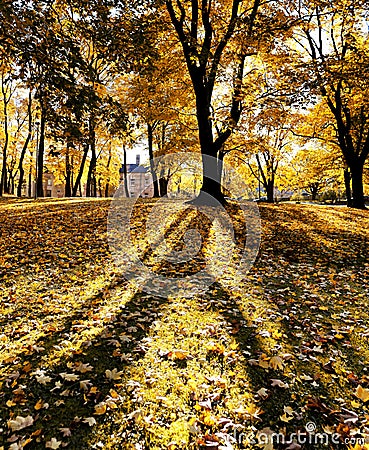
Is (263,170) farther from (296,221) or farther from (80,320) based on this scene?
(80,320)

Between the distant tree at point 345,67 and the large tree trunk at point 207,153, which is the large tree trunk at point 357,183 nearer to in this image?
the distant tree at point 345,67

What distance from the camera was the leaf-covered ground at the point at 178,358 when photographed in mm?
2824

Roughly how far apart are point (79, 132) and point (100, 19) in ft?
10.0

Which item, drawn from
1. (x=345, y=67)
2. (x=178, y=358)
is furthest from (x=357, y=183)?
(x=178, y=358)

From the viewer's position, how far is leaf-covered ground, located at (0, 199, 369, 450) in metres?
2.82

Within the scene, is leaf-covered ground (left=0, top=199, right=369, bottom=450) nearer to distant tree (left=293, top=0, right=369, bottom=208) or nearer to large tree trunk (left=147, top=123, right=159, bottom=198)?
distant tree (left=293, top=0, right=369, bottom=208)

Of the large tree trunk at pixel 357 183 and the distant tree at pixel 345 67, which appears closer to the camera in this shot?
the distant tree at pixel 345 67

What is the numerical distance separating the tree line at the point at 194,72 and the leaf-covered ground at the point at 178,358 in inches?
101

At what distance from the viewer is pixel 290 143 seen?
28.5 m

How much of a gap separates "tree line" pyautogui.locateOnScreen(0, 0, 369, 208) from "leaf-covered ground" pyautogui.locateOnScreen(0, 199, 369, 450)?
101 inches

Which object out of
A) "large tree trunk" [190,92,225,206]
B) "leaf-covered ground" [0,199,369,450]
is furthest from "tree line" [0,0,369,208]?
"leaf-covered ground" [0,199,369,450]

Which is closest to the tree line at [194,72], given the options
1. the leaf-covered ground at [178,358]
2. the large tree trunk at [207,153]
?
the large tree trunk at [207,153]

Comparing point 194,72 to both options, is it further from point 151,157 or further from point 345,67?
point 151,157

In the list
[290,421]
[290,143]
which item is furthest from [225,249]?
[290,143]
